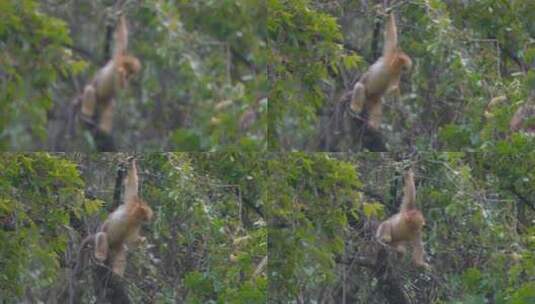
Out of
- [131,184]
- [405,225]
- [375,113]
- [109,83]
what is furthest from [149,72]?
[405,225]

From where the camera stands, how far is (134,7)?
427 centimetres

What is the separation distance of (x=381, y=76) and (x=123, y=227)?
3.62 ft

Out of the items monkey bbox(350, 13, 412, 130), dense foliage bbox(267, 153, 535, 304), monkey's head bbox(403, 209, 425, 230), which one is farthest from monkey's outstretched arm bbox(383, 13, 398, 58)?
monkey's head bbox(403, 209, 425, 230)

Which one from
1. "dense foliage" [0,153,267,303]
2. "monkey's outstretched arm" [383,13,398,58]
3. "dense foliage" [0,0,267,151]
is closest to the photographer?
"dense foliage" [0,0,267,151]

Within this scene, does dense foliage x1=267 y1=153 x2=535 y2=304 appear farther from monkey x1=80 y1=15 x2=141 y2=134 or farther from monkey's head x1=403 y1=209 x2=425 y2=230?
monkey x1=80 y1=15 x2=141 y2=134

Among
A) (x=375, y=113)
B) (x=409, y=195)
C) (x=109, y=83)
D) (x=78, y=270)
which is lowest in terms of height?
(x=78, y=270)

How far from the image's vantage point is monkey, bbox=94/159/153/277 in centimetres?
434

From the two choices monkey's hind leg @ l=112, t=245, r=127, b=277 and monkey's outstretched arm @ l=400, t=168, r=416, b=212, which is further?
monkey's outstretched arm @ l=400, t=168, r=416, b=212

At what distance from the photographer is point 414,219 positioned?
4473 millimetres

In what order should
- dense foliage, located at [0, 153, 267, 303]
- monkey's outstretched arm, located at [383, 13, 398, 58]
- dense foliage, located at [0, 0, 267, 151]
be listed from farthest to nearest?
1. monkey's outstretched arm, located at [383, 13, 398, 58]
2. dense foliage, located at [0, 153, 267, 303]
3. dense foliage, located at [0, 0, 267, 151]

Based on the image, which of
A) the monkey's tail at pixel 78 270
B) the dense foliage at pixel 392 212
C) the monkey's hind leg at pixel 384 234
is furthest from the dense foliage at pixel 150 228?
the monkey's hind leg at pixel 384 234

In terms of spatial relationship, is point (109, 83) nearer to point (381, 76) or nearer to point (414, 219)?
point (381, 76)

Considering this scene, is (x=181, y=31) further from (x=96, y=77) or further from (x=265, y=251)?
(x=265, y=251)

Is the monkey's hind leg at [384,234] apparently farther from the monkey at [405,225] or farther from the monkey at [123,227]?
the monkey at [123,227]
